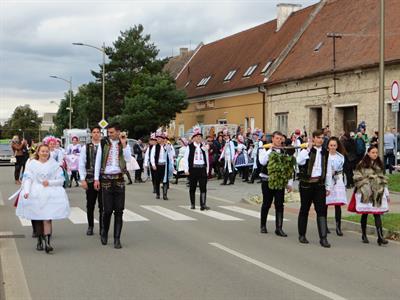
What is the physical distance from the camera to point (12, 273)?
7.90 metres

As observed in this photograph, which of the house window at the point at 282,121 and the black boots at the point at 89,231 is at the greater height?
the house window at the point at 282,121

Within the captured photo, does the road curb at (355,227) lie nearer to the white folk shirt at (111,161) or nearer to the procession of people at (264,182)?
the procession of people at (264,182)

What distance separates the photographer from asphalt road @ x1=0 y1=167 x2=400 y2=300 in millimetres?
7051

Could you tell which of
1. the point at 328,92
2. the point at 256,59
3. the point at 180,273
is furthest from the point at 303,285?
the point at 256,59

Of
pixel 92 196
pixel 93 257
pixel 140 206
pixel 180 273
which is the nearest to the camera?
pixel 180 273

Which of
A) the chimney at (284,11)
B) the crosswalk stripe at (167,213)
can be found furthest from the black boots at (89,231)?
the chimney at (284,11)

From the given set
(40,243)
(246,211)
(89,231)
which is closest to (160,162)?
(246,211)

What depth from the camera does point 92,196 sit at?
11297 mm

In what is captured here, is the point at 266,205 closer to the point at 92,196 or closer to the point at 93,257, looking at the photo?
the point at 92,196

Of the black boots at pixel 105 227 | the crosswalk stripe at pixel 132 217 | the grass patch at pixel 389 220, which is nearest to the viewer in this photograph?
the black boots at pixel 105 227

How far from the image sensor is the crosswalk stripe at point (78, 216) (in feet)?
42.9

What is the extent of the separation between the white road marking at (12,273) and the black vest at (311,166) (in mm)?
4676

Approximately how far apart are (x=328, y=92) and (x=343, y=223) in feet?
66.9

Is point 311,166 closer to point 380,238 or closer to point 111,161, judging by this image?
point 380,238
